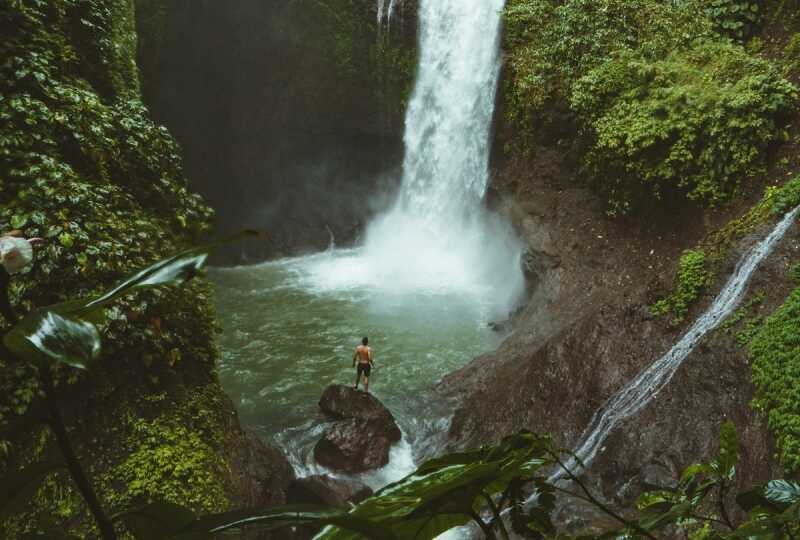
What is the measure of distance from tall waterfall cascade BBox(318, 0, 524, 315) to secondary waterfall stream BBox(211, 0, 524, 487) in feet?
0.12

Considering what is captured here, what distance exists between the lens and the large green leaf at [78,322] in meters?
0.61

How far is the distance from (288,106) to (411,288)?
7182mm

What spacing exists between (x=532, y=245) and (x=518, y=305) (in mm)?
1678

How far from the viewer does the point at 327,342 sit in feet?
36.8

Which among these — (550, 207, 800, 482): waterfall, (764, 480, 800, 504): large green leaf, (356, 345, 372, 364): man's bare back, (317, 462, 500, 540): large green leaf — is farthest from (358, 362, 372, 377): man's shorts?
(317, 462, 500, 540): large green leaf

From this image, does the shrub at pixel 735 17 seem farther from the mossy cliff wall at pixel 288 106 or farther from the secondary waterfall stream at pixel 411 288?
the mossy cliff wall at pixel 288 106

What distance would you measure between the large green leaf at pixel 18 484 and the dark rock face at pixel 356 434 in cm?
689

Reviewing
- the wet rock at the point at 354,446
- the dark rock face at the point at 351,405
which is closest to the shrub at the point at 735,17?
the dark rock face at the point at 351,405

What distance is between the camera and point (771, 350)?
542 centimetres

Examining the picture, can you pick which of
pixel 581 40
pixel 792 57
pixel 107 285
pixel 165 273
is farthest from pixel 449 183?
pixel 165 273

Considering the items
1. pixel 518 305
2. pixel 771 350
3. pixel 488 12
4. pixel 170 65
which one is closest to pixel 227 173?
pixel 170 65

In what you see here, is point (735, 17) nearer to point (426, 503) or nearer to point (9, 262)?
point (426, 503)

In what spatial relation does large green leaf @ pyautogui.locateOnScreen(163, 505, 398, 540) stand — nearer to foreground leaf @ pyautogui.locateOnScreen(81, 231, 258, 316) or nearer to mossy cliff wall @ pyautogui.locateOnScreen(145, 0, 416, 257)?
foreground leaf @ pyautogui.locateOnScreen(81, 231, 258, 316)

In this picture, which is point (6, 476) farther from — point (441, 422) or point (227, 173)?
point (227, 173)
